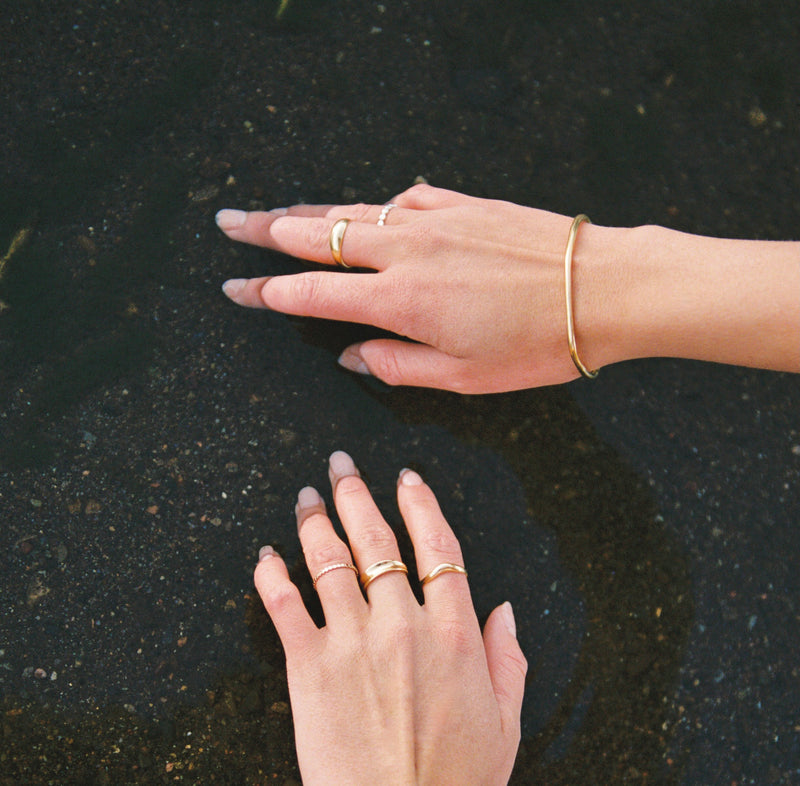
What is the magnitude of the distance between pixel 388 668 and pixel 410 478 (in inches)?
17.7

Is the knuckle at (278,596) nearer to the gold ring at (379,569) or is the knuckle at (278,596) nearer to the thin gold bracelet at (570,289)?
the gold ring at (379,569)

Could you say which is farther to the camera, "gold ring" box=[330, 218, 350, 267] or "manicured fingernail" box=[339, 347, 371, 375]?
"manicured fingernail" box=[339, 347, 371, 375]

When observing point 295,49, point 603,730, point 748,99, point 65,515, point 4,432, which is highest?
point 295,49

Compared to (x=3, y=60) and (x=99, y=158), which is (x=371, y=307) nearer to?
(x=99, y=158)

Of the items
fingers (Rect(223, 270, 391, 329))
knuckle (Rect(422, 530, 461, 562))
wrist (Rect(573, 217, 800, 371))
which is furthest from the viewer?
knuckle (Rect(422, 530, 461, 562))

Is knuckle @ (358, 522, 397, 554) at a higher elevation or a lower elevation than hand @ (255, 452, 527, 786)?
higher

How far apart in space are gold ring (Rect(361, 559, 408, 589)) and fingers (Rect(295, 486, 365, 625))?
0.02 m

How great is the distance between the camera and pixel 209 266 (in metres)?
1.71

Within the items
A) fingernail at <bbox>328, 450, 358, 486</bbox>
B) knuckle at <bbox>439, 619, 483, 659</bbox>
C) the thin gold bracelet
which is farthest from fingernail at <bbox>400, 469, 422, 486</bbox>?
the thin gold bracelet

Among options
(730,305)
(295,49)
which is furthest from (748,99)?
(295,49)

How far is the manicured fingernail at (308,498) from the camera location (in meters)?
1.64

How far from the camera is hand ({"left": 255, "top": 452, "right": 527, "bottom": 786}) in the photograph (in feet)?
4.63

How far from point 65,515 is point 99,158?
36.0 inches

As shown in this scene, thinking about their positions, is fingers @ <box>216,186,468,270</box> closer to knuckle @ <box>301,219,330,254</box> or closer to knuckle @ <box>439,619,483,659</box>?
knuckle @ <box>301,219,330,254</box>
